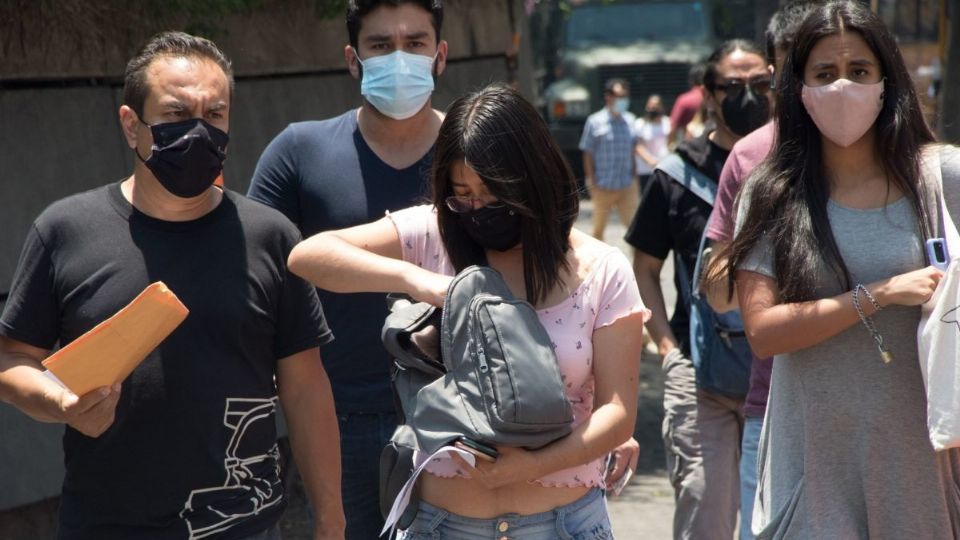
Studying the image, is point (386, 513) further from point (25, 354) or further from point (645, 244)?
point (645, 244)

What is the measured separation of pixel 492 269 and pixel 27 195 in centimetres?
308

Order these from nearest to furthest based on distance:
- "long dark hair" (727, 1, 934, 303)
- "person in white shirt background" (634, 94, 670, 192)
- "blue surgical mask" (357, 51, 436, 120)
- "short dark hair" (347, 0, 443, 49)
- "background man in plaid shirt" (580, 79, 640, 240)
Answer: "long dark hair" (727, 1, 934, 303) < "blue surgical mask" (357, 51, 436, 120) < "short dark hair" (347, 0, 443, 49) < "background man in plaid shirt" (580, 79, 640, 240) < "person in white shirt background" (634, 94, 670, 192)

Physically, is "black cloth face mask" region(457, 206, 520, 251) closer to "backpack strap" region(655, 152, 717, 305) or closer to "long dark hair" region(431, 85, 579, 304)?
"long dark hair" region(431, 85, 579, 304)

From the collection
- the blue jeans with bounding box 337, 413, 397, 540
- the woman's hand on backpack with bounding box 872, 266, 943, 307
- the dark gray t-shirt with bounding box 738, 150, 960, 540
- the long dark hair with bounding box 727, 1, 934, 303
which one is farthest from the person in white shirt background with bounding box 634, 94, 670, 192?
the woman's hand on backpack with bounding box 872, 266, 943, 307

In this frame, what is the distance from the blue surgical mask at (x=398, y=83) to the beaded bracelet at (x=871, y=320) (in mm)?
1593

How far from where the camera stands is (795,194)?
361 cm

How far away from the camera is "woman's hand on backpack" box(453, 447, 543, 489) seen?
10.00 feet

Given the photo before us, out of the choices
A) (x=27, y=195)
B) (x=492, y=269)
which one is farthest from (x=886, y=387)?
(x=27, y=195)

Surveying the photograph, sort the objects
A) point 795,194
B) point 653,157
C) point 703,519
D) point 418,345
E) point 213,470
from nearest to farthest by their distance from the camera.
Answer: point 418,345, point 213,470, point 795,194, point 703,519, point 653,157

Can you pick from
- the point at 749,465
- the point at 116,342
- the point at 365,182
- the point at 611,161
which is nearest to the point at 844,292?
the point at 749,465

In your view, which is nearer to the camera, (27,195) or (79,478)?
(79,478)

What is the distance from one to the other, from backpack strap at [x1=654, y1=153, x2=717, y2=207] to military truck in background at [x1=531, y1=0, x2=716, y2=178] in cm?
1629

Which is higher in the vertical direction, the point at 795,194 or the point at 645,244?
the point at 795,194

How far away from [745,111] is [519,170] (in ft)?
7.73
